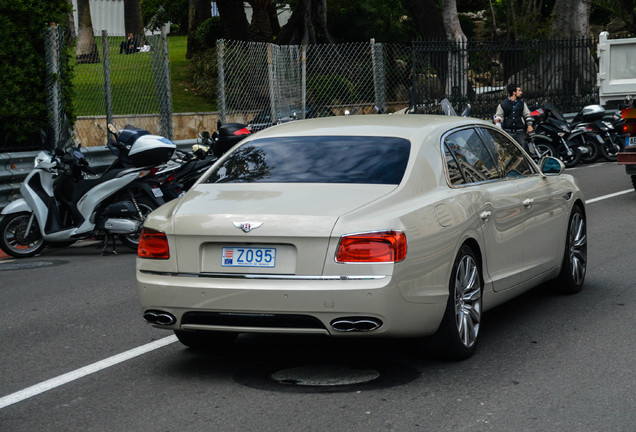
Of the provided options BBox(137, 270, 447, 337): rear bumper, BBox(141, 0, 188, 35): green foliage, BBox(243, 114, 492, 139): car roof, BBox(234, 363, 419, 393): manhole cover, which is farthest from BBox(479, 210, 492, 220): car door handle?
BBox(141, 0, 188, 35): green foliage

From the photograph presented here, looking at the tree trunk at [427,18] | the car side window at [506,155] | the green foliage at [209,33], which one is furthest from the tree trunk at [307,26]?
the car side window at [506,155]

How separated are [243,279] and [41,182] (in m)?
7.39

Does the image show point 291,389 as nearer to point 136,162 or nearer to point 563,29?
point 136,162

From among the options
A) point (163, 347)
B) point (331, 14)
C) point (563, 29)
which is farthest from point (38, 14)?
point (331, 14)

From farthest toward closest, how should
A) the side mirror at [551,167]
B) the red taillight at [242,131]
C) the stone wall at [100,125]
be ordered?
the stone wall at [100,125]
the red taillight at [242,131]
the side mirror at [551,167]

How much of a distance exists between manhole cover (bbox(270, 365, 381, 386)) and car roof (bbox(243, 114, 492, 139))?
1.53 m

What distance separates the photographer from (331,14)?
146ft

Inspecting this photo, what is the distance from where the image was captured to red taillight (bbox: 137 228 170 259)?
6.11 meters

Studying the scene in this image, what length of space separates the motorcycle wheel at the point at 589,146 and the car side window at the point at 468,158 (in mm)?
15747

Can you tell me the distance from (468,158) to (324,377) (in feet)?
6.27

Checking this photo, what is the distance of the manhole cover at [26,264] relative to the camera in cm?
1165

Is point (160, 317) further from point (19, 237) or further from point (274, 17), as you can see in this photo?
point (274, 17)

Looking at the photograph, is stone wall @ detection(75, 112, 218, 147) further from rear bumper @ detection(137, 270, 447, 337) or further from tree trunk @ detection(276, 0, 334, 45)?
tree trunk @ detection(276, 0, 334, 45)

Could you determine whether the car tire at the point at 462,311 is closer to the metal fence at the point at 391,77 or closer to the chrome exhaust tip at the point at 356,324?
the chrome exhaust tip at the point at 356,324
